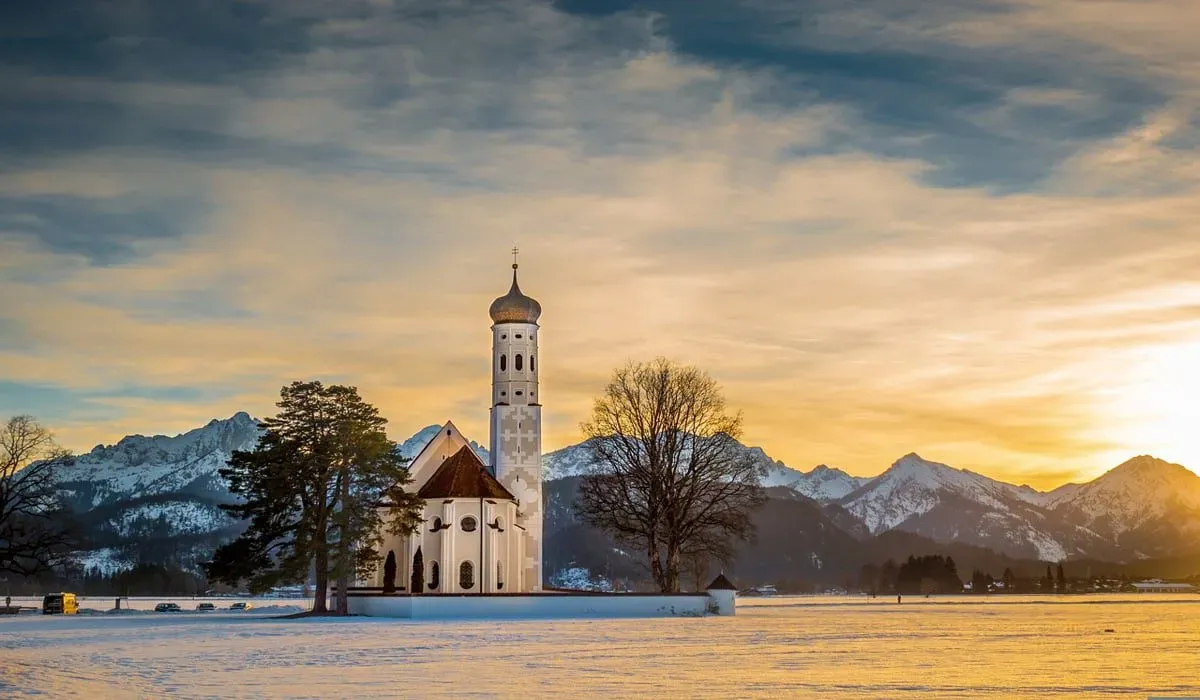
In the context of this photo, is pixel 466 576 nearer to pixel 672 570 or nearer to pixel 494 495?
pixel 494 495

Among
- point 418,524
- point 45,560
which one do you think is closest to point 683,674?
Result: point 418,524

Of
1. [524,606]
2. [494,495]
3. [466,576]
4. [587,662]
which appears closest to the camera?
[587,662]

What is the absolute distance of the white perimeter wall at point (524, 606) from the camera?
67938mm

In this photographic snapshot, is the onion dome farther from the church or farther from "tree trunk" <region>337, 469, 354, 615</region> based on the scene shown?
"tree trunk" <region>337, 469, 354, 615</region>

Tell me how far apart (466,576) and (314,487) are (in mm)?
15043

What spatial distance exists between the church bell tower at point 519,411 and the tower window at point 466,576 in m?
7.01

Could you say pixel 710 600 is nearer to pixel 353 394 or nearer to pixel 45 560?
pixel 353 394

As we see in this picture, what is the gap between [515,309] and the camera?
93875 mm

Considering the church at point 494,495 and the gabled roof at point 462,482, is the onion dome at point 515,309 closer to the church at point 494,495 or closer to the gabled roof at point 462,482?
the church at point 494,495

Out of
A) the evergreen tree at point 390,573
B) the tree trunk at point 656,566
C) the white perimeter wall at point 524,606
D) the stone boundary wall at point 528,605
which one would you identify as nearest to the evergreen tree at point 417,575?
the evergreen tree at point 390,573

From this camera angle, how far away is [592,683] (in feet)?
95.4

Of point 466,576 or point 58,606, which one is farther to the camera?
point 58,606

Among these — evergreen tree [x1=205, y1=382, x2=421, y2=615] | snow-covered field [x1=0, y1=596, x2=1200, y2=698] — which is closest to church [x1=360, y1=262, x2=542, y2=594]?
evergreen tree [x1=205, y1=382, x2=421, y2=615]

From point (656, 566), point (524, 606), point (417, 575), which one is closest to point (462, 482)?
point (417, 575)
